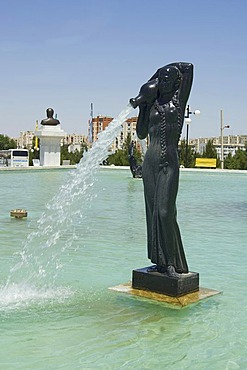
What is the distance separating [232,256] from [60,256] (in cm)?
225

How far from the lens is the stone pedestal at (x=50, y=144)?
34.7 m

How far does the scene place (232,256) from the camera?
755 centimetres

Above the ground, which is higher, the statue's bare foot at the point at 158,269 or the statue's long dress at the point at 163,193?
the statue's long dress at the point at 163,193

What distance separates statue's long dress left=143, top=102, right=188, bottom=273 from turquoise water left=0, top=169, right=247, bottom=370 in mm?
459

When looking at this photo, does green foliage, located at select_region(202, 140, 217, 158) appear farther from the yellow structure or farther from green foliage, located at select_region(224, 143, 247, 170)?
the yellow structure

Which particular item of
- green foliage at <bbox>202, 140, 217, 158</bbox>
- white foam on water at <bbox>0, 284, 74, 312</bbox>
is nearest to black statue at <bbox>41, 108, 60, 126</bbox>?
green foliage at <bbox>202, 140, 217, 158</bbox>

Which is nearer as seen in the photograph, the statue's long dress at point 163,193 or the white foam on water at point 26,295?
the statue's long dress at point 163,193

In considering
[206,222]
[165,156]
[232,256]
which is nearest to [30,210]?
[206,222]

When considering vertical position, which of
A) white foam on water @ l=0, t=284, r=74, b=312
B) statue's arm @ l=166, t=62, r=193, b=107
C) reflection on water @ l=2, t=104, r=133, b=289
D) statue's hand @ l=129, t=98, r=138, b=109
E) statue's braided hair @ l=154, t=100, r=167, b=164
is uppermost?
statue's arm @ l=166, t=62, r=193, b=107

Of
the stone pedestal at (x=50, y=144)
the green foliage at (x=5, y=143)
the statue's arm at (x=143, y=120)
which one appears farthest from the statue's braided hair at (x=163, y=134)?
the green foliage at (x=5, y=143)

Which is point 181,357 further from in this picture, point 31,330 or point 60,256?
point 60,256

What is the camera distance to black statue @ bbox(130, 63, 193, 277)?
4992mm

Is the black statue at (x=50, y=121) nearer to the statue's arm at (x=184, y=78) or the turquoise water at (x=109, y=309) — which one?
the turquoise water at (x=109, y=309)

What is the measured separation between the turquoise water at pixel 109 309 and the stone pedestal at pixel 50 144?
25097mm
